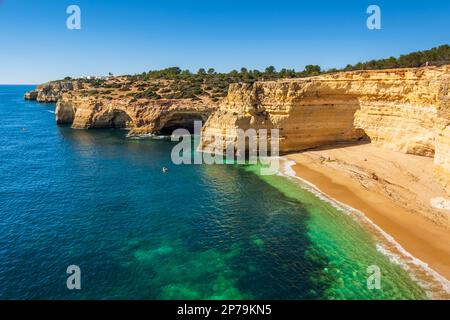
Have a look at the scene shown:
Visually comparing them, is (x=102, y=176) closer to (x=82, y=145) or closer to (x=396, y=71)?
(x=82, y=145)

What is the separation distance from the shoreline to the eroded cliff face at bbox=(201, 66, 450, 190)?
11.6 ft

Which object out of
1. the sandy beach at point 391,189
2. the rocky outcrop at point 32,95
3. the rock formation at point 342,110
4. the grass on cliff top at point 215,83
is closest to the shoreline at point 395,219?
the sandy beach at point 391,189

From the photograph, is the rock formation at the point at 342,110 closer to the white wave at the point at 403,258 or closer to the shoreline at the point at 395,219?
the shoreline at the point at 395,219

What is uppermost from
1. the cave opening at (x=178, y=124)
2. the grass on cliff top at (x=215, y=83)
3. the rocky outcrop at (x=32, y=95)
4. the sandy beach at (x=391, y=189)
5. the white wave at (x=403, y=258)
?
the rocky outcrop at (x=32, y=95)

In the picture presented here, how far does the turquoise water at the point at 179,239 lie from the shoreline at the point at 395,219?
4.94ft

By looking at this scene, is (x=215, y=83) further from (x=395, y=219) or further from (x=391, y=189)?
(x=395, y=219)

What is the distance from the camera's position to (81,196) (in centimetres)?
2827

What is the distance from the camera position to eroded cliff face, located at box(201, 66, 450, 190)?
3275 centimetres

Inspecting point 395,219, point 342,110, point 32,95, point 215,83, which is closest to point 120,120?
point 215,83

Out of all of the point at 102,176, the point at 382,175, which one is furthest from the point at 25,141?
the point at 382,175

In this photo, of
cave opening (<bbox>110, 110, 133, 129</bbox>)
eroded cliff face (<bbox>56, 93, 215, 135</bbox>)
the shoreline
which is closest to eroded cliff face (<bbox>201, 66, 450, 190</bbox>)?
the shoreline

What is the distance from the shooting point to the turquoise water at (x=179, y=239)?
16172mm

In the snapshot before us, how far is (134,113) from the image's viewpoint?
58.5m

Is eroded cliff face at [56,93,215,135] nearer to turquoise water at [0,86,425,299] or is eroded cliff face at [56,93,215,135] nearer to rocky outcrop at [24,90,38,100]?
turquoise water at [0,86,425,299]
